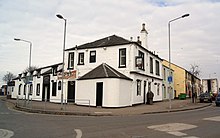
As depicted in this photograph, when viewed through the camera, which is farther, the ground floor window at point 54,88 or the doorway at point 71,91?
the ground floor window at point 54,88

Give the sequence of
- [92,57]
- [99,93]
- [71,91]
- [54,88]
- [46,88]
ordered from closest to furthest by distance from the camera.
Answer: [99,93], [92,57], [71,91], [54,88], [46,88]

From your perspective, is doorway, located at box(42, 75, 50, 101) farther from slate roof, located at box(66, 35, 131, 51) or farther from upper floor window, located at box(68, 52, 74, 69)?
slate roof, located at box(66, 35, 131, 51)

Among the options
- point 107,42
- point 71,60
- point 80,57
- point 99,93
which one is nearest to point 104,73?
point 99,93

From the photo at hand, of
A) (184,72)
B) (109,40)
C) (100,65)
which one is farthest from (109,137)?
(184,72)

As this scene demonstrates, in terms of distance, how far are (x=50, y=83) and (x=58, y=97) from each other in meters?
3.65

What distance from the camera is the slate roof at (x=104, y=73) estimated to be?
90.2 ft

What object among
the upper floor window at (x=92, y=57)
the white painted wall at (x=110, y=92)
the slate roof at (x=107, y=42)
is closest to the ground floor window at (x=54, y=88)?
the slate roof at (x=107, y=42)

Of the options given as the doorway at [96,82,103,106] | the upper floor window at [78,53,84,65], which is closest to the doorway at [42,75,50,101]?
the upper floor window at [78,53,84,65]

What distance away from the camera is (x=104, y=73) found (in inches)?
1109

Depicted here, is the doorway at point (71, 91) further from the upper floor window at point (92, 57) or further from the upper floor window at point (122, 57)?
the upper floor window at point (122, 57)

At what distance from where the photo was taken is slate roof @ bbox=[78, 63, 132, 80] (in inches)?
1082

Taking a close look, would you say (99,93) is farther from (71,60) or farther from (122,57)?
(71,60)

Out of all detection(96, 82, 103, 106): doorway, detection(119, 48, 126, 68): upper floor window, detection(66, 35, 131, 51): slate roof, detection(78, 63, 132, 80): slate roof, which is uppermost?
detection(66, 35, 131, 51): slate roof

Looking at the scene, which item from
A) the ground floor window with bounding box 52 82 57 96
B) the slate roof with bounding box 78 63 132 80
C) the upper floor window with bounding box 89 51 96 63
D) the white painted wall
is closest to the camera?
the white painted wall
